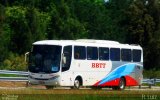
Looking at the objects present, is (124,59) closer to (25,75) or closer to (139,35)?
(25,75)

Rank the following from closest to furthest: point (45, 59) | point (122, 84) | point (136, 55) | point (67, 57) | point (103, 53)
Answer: point (45, 59)
point (67, 57)
point (103, 53)
point (122, 84)
point (136, 55)

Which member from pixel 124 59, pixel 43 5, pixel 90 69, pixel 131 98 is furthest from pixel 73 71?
pixel 43 5

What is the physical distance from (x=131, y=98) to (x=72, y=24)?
5403 cm

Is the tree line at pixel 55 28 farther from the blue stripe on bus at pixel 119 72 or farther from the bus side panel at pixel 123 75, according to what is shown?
the blue stripe on bus at pixel 119 72

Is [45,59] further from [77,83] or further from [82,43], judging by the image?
[82,43]

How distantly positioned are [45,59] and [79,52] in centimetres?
238

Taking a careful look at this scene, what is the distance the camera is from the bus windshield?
36312 mm

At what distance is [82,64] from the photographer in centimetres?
3809

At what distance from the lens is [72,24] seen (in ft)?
241

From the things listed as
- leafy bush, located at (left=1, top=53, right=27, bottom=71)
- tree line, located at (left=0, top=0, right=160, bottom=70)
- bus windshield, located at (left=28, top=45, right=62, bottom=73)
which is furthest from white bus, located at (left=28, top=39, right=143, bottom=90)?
tree line, located at (left=0, top=0, right=160, bottom=70)

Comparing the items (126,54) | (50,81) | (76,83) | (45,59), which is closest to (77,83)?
(76,83)

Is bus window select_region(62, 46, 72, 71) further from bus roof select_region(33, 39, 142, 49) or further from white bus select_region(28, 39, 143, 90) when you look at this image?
bus roof select_region(33, 39, 142, 49)

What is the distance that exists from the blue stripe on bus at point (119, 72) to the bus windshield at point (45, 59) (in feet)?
16.3

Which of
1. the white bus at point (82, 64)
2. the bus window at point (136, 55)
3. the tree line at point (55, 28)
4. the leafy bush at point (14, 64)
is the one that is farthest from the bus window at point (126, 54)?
the tree line at point (55, 28)
